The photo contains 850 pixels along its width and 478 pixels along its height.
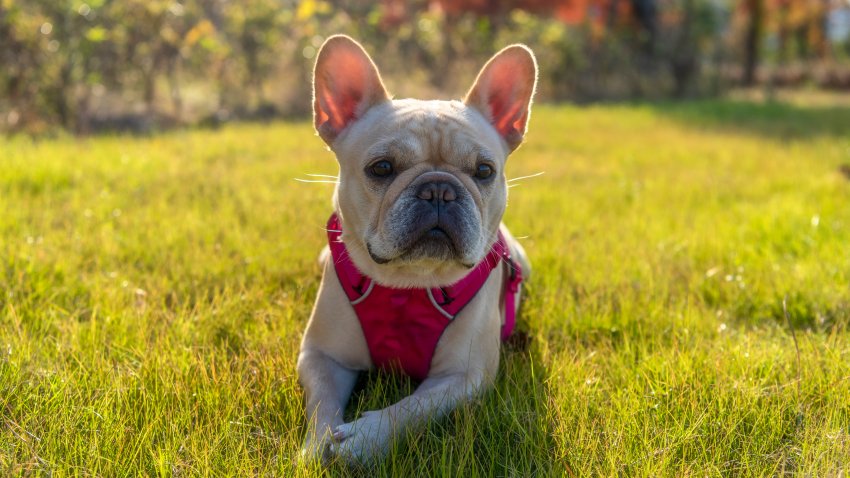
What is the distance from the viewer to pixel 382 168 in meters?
2.86

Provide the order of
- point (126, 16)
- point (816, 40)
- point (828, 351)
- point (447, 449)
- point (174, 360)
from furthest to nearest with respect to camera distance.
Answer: point (816, 40) → point (126, 16) → point (828, 351) → point (174, 360) → point (447, 449)

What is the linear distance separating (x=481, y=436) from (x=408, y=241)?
Answer: 759 mm

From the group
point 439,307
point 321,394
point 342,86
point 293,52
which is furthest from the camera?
point 293,52

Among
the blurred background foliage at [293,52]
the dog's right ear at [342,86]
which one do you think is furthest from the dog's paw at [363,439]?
the blurred background foliage at [293,52]

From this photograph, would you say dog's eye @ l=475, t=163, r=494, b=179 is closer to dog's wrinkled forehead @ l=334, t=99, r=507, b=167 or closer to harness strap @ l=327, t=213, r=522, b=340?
dog's wrinkled forehead @ l=334, t=99, r=507, b=167

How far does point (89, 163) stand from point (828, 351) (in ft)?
20.0

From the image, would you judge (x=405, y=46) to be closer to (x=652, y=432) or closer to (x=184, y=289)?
(x=184, y=289)

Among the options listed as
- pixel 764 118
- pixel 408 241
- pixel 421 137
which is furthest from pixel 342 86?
pixel 764 118

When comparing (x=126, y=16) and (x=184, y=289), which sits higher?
(x=126, y=16)

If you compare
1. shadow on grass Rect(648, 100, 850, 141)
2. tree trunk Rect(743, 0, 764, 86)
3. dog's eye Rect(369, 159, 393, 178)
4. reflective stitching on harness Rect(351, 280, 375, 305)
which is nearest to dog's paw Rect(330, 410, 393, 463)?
reflective stitching on harness Rect(351, 280, 375, 305)

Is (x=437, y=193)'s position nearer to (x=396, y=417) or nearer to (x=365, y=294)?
(x=365, y=294)

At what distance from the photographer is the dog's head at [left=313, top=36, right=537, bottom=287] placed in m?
2.68

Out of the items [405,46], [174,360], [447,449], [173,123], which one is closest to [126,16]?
[173,123]

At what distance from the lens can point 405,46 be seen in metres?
16.2
